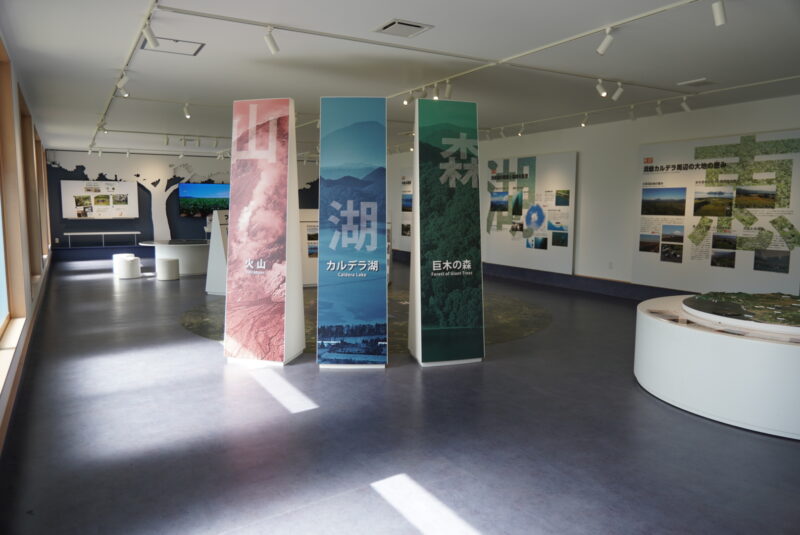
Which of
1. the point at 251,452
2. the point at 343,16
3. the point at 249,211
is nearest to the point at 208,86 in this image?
the point at 249,211

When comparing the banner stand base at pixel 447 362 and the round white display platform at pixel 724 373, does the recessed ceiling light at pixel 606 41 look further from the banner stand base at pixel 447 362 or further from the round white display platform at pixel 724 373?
the banner stand base at pixel 447 362

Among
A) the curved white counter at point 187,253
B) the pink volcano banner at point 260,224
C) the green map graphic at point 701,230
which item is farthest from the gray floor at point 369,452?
the curved white counter at point 187,253

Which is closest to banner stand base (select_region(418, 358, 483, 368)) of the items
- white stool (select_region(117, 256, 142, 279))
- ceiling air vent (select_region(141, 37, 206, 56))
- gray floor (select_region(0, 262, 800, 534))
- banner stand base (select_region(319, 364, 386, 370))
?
gray floor (select_region(0, 262, 800, 534))

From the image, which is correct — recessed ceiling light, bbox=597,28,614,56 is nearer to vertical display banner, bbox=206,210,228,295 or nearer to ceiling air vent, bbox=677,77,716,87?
ceiling air vent, bbox=677,77,716,87

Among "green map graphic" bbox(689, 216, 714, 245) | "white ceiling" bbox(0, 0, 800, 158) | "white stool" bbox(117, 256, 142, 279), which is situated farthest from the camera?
"white stool" bbox(117, 256, 142, 279)

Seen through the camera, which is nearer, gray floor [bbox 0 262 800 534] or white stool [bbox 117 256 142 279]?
gray floor [bbox 0 262 800 534]

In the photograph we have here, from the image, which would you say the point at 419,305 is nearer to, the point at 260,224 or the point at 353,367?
the point at 353,367

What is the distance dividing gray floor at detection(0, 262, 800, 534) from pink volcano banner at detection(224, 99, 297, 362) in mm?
469

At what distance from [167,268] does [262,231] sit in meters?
6.56

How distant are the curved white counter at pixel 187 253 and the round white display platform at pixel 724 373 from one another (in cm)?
952

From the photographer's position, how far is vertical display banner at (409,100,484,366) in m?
5.42

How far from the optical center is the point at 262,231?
17.9 feet

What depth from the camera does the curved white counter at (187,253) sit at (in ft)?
37.7

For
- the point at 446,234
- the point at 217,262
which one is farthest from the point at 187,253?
the point at 446,234
